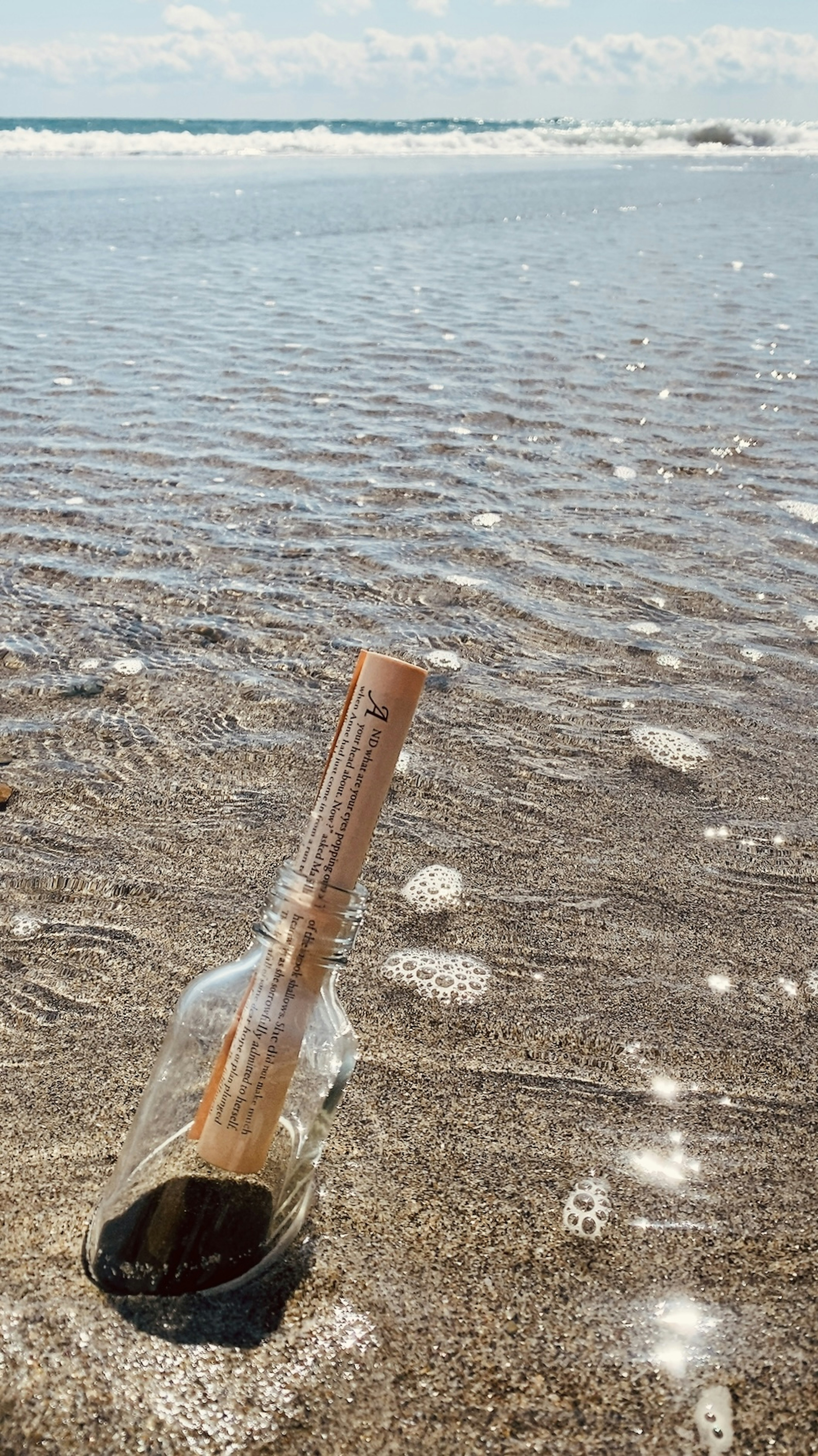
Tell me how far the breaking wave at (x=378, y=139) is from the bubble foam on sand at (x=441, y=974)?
3197 cm

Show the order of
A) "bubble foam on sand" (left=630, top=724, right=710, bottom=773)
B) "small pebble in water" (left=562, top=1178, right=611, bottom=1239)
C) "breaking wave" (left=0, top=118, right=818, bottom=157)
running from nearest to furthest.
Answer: "small pebble in water" (left=562, top=1178, right=611, bottom=1239), "bubble foam on sand" (left=630, top=724, right=710, bottom=773), "breaking wave" (left=0, top=118, right=818, bottom=157)

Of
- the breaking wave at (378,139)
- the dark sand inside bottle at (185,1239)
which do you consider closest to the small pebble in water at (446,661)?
the dark sand inside bottle at (185,1239)

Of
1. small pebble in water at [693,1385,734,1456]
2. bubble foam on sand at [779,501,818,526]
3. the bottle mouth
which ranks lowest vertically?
small pebble in water at [693,1385,734,1456]

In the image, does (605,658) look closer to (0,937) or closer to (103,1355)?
(0,937)

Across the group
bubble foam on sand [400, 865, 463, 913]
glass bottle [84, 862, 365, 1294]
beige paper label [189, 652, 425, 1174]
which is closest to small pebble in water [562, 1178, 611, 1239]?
glass bottle [84, 862, 365, 1294]

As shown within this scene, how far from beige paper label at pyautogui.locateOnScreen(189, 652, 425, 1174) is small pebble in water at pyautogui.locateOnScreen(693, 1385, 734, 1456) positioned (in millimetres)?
598

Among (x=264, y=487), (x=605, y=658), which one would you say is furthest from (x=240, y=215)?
(x=605, y=658)

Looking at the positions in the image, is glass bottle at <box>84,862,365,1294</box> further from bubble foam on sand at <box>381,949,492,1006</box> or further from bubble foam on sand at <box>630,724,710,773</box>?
bubble foam on sand at <box>630,724,710,773</box>

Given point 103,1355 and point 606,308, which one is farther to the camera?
point 606,308

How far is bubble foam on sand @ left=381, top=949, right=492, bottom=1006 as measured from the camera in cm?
205

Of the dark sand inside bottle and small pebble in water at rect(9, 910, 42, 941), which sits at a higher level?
the dark sand inside bottle

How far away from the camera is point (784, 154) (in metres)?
39.7

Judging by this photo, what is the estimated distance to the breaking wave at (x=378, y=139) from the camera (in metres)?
32.4

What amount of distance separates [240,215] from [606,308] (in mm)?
8121
